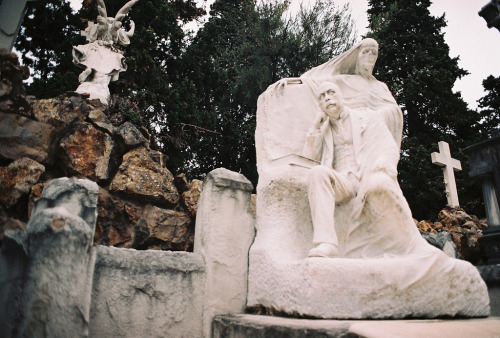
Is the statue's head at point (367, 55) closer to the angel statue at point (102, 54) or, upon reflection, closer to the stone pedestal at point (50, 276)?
the stone pedestal at point (50, 276)

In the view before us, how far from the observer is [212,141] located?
45.2 ft

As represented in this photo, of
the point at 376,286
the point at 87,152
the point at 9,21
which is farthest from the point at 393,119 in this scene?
the point at 9,21

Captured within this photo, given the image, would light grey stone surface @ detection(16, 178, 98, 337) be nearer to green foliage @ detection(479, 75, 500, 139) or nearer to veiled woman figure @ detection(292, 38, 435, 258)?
veiled woman figure @ detection(292, 38, 435, 258)

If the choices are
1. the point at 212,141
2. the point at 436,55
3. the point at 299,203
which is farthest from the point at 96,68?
the point at 436,55

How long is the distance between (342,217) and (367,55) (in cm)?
177

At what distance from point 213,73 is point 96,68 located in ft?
23.4

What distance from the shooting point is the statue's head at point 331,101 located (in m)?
3.19

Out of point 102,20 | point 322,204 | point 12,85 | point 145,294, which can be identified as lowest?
point 145,294

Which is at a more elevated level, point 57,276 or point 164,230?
point 164,230

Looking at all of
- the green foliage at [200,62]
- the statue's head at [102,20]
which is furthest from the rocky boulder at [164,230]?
the green foliage at [200,62]

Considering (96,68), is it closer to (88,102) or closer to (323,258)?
(88,102)

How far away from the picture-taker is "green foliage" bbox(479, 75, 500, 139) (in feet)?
51.2

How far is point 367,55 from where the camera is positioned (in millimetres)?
3645

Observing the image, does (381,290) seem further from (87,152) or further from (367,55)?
(87,152)
